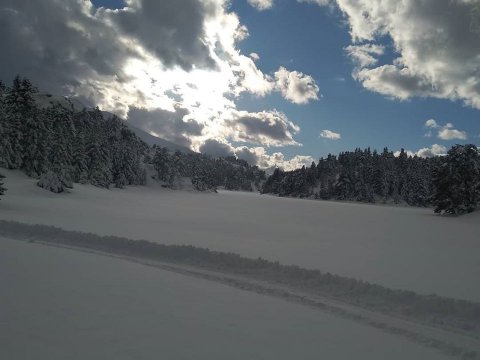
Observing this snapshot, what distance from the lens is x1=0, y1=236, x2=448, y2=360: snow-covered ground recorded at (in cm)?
629

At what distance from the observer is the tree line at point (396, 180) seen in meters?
50.0

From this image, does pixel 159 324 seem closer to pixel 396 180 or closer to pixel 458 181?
pixel 458 181

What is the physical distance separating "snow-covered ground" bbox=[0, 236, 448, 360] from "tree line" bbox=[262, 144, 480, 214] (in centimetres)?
4975

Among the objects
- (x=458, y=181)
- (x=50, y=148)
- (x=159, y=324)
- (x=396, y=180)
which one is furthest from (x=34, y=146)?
(x=396, y=180)

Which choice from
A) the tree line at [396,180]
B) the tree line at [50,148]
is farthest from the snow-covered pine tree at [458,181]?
the tree line at [50,148]

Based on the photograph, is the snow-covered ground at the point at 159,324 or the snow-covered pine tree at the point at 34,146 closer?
the snow-covered ground at the point at 159,324

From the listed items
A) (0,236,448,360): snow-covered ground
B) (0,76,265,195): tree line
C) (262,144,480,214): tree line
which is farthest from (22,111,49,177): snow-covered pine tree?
(262,144,480,214): tree line

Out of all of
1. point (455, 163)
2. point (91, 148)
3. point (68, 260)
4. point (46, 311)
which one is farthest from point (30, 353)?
point (91, 148)

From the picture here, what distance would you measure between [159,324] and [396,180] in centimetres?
14203

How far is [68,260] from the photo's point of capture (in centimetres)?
1256

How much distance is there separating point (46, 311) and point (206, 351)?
3730 mm

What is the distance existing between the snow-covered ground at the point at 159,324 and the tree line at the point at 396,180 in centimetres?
4975

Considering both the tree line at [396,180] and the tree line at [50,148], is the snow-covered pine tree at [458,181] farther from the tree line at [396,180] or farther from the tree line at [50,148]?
the tree line at [50,148]

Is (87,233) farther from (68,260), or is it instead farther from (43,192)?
(43,192)
